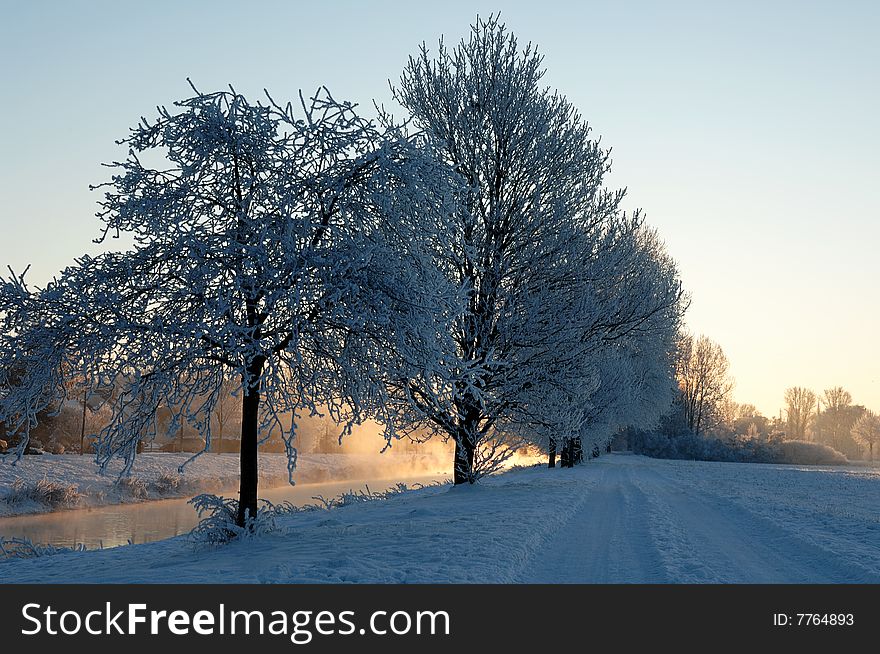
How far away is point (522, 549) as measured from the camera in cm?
816

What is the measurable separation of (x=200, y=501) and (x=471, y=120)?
11060 millimetres

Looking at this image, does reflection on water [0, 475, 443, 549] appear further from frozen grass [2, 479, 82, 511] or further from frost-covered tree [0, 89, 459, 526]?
frost-covered tree [0, 89, 459, 526]

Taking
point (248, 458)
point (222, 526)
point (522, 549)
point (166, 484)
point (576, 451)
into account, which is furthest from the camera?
point (576, 451)

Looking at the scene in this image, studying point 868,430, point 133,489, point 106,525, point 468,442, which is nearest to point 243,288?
point 468,442

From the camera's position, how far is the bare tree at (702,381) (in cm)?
6531

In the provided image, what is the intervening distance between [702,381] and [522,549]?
63110 millimetres

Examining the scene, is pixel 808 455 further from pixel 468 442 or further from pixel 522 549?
pixel 522 549

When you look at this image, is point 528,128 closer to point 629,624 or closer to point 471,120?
point 471,120

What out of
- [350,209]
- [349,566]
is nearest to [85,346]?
[350,209]

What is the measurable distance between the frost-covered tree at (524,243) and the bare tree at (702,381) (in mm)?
51594

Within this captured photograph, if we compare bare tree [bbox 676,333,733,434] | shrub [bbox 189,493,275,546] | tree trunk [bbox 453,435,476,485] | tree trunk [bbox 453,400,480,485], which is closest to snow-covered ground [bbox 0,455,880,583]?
shrub [bbox 189,493,275,546]

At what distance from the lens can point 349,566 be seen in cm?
716

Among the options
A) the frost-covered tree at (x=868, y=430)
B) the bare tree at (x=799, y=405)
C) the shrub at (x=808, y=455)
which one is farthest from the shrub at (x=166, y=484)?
the bare tree at (x=799, y=405)

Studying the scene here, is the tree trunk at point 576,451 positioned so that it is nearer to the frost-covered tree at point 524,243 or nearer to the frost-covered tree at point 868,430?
the frost-covered tree at point 524,243
